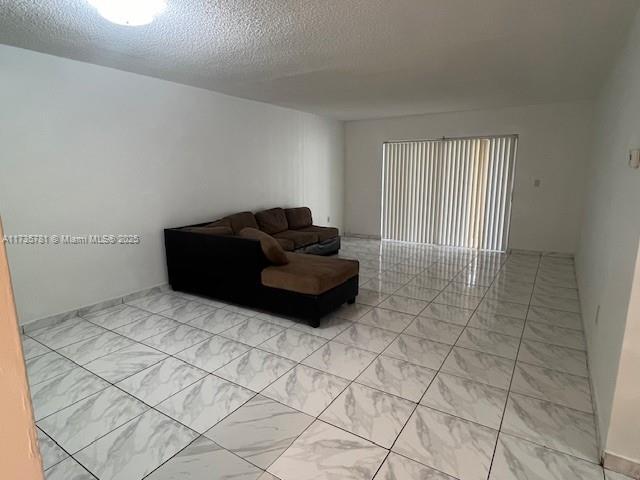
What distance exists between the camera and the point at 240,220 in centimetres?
490

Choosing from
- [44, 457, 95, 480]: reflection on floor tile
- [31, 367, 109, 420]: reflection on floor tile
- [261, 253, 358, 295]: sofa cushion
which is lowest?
[44, 457, 95, 480]: reflection on floor tile

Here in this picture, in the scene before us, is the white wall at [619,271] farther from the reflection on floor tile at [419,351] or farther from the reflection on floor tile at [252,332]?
the reflection on floor tile at [252,332]

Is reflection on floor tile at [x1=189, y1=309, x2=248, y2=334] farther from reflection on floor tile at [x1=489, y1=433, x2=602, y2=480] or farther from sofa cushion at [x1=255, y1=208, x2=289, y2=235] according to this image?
reflection on floor tile at [x1=489, y1=433, x2=602, y2=480]

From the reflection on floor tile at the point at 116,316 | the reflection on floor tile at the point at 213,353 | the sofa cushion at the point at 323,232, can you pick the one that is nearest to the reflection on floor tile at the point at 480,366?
the reflection on floor tile at the point at 213,353

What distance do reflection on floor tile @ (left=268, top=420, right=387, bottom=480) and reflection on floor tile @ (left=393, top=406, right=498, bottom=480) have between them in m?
0.17

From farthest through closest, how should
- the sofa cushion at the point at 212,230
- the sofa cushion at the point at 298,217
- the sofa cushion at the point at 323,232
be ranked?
the sofa cushion at the point at 298,217 < the sofa cushion at the point at 323,232 < the sofa cushion at the point at 212,230

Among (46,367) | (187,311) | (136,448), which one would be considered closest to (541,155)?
(187,311)

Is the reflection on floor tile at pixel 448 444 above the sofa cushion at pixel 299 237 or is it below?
below

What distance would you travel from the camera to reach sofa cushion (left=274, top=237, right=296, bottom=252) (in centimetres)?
497

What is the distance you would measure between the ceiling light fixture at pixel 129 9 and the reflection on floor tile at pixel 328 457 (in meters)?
2.67

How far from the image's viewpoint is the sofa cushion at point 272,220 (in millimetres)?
5344

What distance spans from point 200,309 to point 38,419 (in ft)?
5.71

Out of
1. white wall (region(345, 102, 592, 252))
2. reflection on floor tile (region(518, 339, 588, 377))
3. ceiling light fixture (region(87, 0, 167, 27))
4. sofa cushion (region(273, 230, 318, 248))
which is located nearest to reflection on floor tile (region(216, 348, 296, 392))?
reflection on floor tile (region(518, 339, 588, 377))

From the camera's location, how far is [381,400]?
2.22 meters
